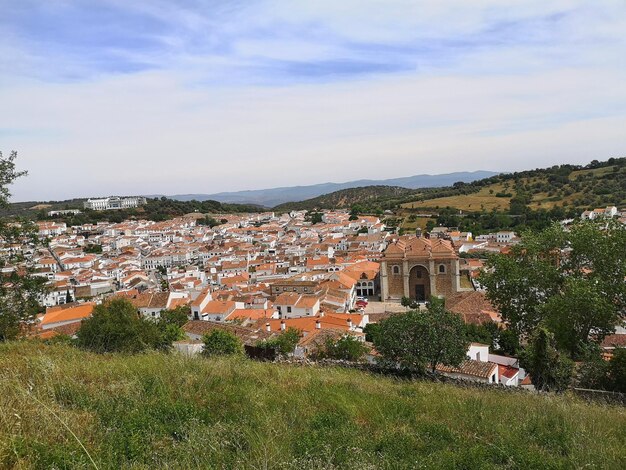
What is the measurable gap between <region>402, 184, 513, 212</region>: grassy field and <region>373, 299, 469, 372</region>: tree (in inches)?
3221

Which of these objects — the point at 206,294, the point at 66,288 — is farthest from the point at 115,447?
the point at 66,288

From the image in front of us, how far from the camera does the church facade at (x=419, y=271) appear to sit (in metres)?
42.4

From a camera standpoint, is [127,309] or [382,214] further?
[382,214]

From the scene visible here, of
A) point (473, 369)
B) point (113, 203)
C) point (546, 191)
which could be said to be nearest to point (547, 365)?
point (473, 369)

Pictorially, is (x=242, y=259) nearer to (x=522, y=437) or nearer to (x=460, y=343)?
(x=460, y=343)

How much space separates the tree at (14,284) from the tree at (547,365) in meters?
11.6

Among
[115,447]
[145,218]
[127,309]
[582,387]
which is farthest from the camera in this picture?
[145,218]

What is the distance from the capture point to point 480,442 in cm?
505

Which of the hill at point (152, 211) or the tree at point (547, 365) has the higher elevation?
the hill at point (152, 211)

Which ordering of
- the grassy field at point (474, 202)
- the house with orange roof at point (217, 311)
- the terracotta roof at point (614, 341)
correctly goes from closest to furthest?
the terracotta roof at point (614, 341)
the house with orange roof at point (217, 311)
the grassy field at point (474, 202)

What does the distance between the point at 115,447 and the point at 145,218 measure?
131863 mm

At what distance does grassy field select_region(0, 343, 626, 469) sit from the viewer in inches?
160

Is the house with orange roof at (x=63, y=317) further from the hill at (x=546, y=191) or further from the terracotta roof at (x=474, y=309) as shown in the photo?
the hill at (x=546, y=191)

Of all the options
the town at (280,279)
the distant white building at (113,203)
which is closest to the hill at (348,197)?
the distant white building at (113,203)
